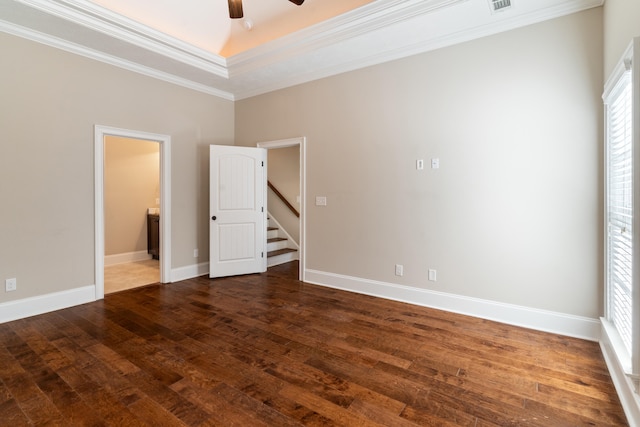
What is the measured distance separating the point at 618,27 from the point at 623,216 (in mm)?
1383

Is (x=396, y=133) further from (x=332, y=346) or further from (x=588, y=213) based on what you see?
(x=332, y=346)

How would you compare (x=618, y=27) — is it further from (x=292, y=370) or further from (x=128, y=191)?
(x=128, y=191)

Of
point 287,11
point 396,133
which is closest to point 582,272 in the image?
point 396,133

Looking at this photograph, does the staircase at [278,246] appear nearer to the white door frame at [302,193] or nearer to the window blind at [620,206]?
the white door frame at [302,193]

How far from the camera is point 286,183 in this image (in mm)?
6824

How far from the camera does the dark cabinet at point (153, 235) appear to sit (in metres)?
6.15

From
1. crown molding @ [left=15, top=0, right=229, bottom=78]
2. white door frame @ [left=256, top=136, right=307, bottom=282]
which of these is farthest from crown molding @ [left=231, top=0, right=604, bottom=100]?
white door frame @ [left=256, top=136, right=307, bottom=282]

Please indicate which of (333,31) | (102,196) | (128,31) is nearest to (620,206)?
(333,31)

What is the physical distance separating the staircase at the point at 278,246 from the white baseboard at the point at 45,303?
2.77 m

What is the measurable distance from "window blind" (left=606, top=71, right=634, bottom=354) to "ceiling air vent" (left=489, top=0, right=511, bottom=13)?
48.6 inches

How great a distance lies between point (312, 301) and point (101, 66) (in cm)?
400

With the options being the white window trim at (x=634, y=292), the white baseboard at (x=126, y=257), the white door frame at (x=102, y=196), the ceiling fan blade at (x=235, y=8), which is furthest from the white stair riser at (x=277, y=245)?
the white window trim at (x=634, y=292)

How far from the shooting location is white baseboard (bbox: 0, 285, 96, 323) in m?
3.18

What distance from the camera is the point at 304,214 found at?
181 inches
